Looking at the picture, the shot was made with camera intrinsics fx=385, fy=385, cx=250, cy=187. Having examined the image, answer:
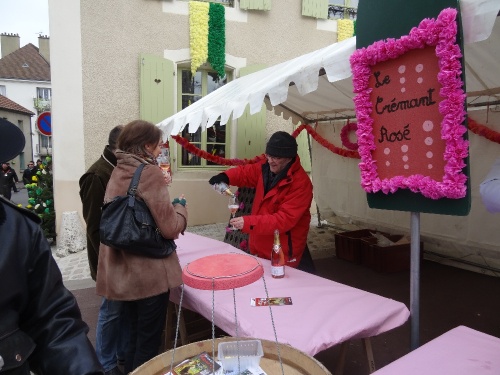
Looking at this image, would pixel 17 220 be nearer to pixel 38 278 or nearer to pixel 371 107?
pixel 38 278

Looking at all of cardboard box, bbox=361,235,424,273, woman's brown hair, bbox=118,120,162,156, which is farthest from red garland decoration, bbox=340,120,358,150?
woman's brown hair, bbox=118,120,162,156

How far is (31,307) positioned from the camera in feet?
3.71

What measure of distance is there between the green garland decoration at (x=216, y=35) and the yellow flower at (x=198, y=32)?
0.08m

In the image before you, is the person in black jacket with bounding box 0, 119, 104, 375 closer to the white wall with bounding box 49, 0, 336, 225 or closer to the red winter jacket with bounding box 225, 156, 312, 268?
the red winter jacket with bounding box 225, 156, 312, 268

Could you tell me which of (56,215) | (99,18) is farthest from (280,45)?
(56,215)

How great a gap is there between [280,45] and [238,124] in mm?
1972

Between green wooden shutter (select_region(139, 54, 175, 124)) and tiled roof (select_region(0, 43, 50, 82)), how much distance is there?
3239 cm

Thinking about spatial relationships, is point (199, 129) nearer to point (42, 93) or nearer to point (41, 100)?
point (41, 100)

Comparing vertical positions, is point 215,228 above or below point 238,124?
below

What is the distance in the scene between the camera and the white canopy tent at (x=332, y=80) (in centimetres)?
171

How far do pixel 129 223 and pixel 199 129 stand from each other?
6.08 m

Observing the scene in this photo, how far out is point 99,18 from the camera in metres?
6.93

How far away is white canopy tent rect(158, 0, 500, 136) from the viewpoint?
171cm

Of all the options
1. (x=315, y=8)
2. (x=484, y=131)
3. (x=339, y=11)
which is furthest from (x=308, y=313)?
(x=339, y=11)
